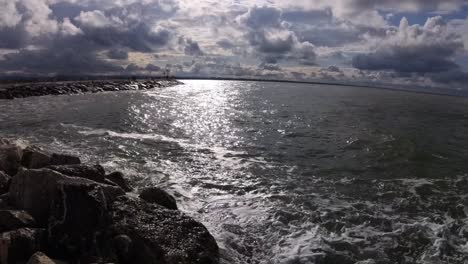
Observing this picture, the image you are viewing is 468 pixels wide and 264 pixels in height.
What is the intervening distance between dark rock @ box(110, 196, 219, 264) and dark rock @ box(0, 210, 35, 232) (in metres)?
1.76

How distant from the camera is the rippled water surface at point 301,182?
1020cm

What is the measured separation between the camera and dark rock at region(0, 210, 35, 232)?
8.02m

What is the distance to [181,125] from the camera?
104 feet

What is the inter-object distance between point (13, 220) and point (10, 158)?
5770mm

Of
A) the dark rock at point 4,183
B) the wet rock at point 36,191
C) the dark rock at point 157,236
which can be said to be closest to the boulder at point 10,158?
the dark rock at point 4,183

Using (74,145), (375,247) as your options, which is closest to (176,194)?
(375,247)

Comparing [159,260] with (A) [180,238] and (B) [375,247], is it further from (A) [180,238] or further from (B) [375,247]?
(B) [375,247]

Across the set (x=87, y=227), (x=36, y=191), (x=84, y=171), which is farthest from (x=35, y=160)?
(x=87, y=227)

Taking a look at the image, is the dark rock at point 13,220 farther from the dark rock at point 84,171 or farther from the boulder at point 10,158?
the boulder at point 10,158

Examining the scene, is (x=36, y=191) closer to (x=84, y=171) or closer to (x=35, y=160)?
(x=84, y=171)

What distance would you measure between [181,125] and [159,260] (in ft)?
80.2

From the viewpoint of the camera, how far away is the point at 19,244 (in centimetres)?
738

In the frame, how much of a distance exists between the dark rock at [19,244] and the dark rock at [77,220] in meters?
0.27

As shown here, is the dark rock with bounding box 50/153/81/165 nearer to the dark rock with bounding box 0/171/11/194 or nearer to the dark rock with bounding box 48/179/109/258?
the dark rock with bounding box 0/171/11/194
